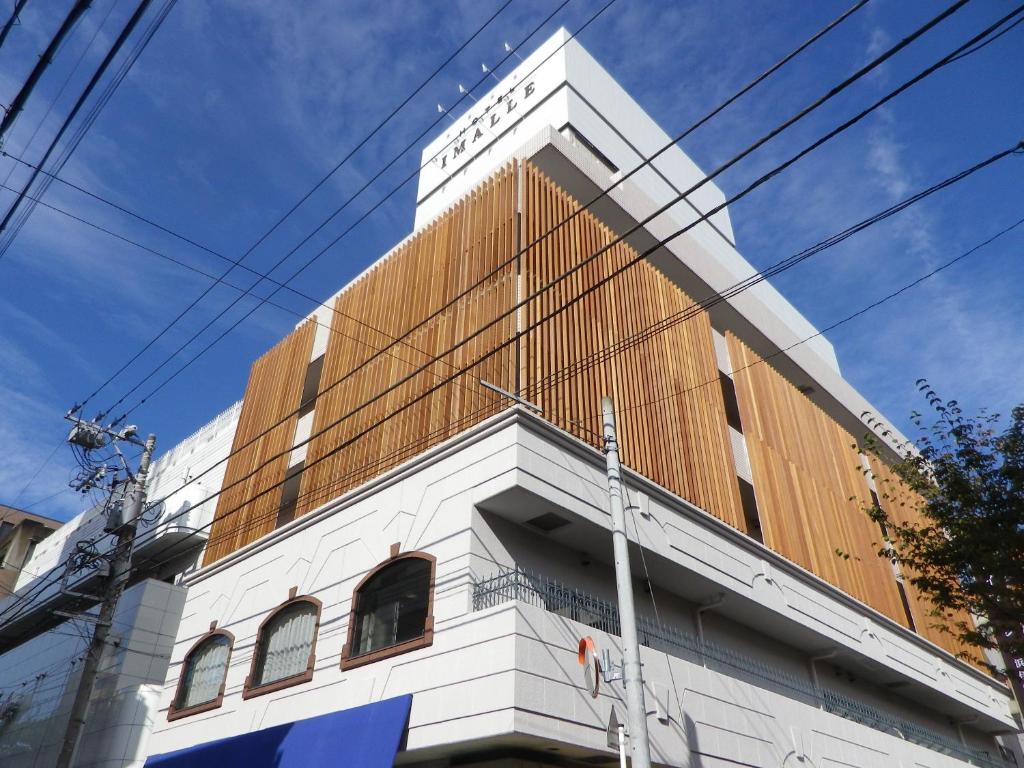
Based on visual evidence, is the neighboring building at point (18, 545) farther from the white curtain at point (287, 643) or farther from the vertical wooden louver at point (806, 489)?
the vertical wooden louver at point (806, 489)

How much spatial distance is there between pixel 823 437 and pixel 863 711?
32.3ft

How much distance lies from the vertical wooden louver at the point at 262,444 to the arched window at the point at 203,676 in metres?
2.72

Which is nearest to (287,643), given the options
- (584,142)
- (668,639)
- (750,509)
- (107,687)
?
(107,687)

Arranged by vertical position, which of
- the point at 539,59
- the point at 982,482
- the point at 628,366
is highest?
the point at 539,59

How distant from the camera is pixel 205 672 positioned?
62.7 feet

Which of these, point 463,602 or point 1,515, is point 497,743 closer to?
point 463,602

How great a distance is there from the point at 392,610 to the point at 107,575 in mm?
9377

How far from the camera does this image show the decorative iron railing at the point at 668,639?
550 inches

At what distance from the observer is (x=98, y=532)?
29.9 meters

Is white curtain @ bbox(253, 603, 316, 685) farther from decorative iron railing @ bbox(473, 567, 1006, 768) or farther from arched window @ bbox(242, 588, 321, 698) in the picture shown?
decorative iron railing @ bbox(473, 567, 1006, 768)

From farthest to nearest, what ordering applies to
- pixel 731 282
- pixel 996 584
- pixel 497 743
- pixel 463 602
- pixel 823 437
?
pixel 731 282 → pixel 823 437 → pixel 996 584 → pixel 463 602 → pixel 497 743

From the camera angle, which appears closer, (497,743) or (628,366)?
(497,743)

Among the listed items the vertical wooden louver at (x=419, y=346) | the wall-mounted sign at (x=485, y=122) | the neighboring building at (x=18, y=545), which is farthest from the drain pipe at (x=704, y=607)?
the neighboring building at (x=18, y=545)

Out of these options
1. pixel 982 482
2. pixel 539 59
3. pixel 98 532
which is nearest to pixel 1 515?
→ pixel 98 532
